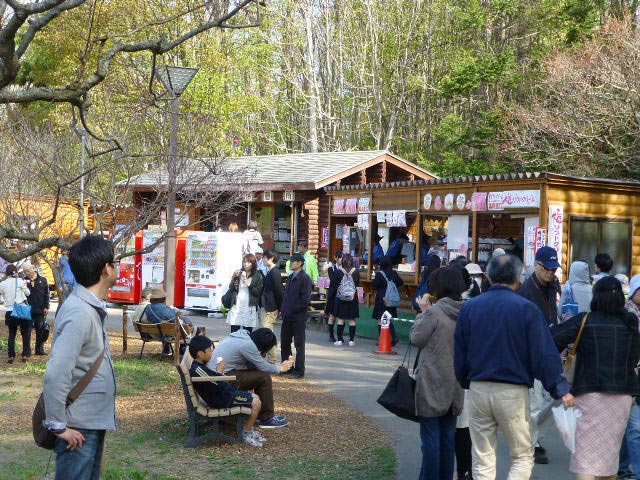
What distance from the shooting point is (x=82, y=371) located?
14.1 ft

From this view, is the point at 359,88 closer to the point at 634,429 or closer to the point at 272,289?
the point at 272,289

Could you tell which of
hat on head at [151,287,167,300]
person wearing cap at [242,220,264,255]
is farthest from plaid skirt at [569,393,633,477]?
person wearing cap at [242,220,264,255]

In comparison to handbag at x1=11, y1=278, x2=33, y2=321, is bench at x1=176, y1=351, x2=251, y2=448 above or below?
below

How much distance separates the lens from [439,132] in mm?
30922

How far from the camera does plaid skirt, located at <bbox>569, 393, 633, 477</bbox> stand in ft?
19.6

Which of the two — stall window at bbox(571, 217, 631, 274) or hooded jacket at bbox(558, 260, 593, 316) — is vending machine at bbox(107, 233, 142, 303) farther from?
hooded jacket at bbox(558, 260, 593, 316)

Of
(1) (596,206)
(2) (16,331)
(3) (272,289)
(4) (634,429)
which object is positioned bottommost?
(4) (634,429)

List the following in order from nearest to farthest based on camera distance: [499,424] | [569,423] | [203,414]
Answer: [499,424]
[569,423]
[203,414]

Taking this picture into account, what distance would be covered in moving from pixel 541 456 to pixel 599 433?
232 cm

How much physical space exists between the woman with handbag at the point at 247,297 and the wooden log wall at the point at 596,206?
557cm

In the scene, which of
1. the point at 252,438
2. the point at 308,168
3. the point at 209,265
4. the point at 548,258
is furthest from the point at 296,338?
the point at 308,168

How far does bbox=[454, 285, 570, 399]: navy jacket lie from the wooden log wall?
10755 mm

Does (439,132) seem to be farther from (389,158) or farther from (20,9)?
(20,9)

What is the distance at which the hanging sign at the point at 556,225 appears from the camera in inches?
626
